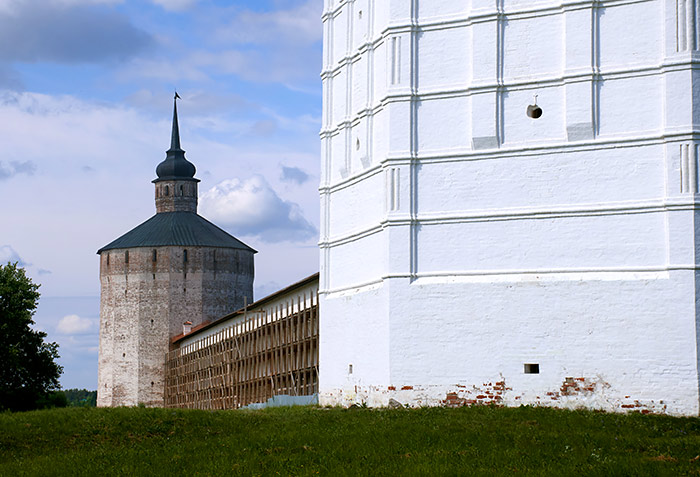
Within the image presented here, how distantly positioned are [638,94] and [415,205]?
6.08 meters

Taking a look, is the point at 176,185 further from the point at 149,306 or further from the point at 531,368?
the point at 531,368

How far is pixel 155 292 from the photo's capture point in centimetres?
7144

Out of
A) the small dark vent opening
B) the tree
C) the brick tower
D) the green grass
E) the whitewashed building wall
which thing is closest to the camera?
the green grass

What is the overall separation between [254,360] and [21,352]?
10152 millimetres

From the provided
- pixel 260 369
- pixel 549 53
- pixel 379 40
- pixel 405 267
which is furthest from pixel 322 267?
pixel 260 369

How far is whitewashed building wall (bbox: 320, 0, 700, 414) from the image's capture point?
22.8 m

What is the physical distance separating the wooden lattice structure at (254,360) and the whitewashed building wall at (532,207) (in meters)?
8.88

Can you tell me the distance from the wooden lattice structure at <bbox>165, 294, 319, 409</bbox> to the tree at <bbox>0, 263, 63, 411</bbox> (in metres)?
8.52

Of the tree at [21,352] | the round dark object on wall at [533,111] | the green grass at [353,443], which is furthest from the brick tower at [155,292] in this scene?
the round dark object on wall at [533,111]

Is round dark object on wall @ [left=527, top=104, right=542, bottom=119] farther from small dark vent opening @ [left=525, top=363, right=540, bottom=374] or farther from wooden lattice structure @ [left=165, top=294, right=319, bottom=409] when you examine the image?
wooden lattice structure @ [left=165, top=294, right=319, bottom=409]

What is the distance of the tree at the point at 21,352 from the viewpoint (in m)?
42.6

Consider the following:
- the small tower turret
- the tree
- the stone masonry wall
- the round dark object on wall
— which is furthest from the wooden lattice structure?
the small tower turret

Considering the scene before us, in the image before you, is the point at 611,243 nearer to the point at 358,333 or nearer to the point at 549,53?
the point at 549,53

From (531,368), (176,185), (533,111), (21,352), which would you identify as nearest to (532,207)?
(533,111)
